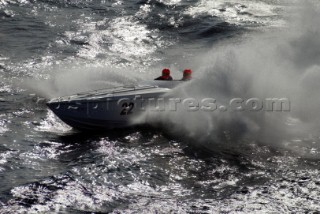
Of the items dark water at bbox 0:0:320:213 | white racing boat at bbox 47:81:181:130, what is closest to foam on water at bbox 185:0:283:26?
dark water at bbox 0:0:320:213

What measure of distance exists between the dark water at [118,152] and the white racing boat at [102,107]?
52 centimetres

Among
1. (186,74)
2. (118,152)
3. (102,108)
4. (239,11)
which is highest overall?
(239,11)

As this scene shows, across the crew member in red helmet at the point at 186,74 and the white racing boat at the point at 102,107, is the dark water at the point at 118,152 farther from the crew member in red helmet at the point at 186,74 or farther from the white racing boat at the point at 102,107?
the crew member in red helmet at the point at 186,74

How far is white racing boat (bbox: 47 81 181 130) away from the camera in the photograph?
19844 millimetres

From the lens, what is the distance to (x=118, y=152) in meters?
18.2

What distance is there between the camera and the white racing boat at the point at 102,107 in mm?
19844

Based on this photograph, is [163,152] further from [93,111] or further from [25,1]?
[25,1]

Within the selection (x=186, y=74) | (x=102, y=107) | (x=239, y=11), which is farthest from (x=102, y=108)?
(x=239, y=11)

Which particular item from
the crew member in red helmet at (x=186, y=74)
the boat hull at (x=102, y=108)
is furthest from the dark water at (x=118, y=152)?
the crew member in red helmet at (x=186, y=74)

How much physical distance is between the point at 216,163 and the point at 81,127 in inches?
238

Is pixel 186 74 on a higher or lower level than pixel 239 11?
lower

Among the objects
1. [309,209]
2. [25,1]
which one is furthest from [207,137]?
[25,1]

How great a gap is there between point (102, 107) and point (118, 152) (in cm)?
268

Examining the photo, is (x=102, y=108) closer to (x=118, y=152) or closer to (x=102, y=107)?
(x=102, y=107)
